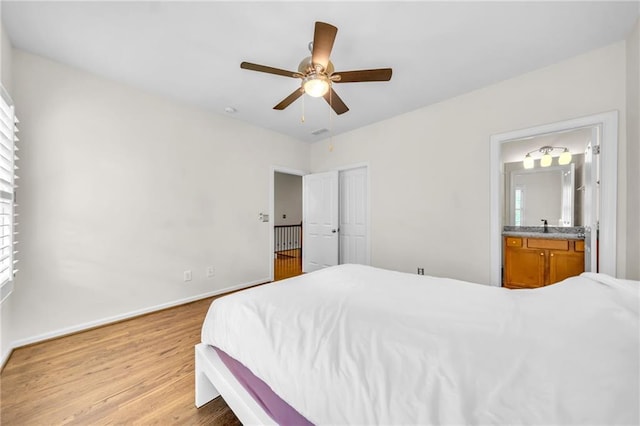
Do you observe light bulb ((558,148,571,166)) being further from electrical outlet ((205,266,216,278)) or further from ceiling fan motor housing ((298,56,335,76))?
electrical outlet ((205,266,216,278))

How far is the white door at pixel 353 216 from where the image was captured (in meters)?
4.01

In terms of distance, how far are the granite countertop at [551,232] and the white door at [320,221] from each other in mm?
2670

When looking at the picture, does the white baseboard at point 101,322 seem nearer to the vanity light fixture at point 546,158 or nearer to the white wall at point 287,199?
the white wall at point 287,199

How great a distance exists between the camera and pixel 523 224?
4215mm

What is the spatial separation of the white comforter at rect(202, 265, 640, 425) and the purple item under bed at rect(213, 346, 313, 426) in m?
0.08

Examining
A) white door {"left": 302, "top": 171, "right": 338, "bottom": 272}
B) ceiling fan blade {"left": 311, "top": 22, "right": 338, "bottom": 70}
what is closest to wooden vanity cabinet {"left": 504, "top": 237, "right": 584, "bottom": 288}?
white door {"left": 302, "top": 171, "right": 338, "bottom": 272}

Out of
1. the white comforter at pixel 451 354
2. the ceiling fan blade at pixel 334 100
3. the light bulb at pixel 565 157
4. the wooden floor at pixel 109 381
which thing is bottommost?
the wooden floor at pixel 109 381

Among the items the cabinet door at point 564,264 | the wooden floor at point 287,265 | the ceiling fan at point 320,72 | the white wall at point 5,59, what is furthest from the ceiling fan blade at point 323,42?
the cabinet door at point 564,264

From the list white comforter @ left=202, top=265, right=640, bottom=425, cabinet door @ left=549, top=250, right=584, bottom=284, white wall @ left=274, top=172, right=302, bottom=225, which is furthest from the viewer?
white wall @ left=274, top=172, right=302, bottom=225

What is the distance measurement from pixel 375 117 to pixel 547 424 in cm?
351

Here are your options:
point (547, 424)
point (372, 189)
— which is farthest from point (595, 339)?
point (372, 189)

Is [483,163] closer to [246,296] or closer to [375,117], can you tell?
[375,117]

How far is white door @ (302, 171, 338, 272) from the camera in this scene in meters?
4.18

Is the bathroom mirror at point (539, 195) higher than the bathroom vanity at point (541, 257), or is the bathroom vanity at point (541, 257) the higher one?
the bathroom mirror at point (539, 195)
